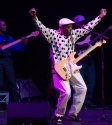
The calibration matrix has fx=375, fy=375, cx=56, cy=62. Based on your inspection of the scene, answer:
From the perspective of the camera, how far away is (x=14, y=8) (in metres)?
10.6

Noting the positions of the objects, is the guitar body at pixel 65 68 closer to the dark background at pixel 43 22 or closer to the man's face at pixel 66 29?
the man's face at pixel 66 29

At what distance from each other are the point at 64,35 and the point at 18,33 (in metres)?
3.64

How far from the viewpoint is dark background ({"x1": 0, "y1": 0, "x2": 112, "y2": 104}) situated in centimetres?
1058

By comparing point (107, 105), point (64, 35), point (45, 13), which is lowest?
point (107, 105)

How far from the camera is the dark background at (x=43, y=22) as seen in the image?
10.6 m

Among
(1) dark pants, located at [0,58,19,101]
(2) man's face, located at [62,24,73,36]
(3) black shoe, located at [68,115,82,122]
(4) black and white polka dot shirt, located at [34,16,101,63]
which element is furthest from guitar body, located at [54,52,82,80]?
(1) dark pants, located at [0,58,19,101]

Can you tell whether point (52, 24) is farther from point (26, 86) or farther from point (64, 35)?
point (64, 35)

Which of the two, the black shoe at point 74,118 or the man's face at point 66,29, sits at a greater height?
the man's face at point 66,29

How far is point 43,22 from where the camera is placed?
10.7 m

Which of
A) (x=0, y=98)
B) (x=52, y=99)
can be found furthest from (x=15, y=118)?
(x=52, y=99)

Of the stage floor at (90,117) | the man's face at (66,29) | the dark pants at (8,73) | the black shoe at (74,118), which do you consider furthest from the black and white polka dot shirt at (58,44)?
the dark pants at (8,73)

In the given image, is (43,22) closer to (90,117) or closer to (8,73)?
(8,73)

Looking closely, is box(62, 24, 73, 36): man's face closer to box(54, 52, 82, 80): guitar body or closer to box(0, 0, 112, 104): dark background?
box(54, 52, 82, 80): guitar body

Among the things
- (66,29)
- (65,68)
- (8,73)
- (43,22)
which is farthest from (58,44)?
(43,22)
